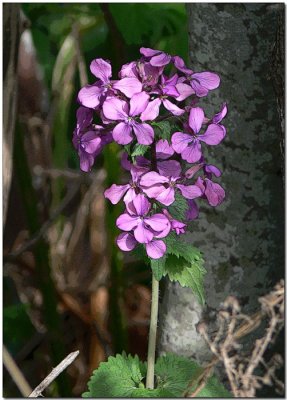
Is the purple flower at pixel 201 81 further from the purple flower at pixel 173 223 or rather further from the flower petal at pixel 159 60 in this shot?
the purple flower at pixel 173 223

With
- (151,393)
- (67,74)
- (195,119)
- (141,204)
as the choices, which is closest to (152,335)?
(151,393)

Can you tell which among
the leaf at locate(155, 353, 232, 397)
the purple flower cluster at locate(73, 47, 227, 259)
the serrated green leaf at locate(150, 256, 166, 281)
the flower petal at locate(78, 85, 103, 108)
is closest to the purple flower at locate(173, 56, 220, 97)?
the purple flower cluster at locate(73, 47, 227, 259)

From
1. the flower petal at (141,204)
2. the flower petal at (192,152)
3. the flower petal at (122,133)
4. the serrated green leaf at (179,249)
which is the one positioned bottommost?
the serrated green leaf at (179,249)

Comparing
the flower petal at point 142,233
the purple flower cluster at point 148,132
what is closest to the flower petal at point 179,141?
the purple flower cluster at point 148,132

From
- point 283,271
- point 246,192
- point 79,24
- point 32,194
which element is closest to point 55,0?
point 79,24

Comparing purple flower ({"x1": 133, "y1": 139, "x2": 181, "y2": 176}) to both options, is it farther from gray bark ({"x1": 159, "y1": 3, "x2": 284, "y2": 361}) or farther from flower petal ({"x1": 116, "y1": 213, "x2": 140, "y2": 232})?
gray bark ({"x1": 159, "y1": 3, "x2": 284, "y2": 361})
